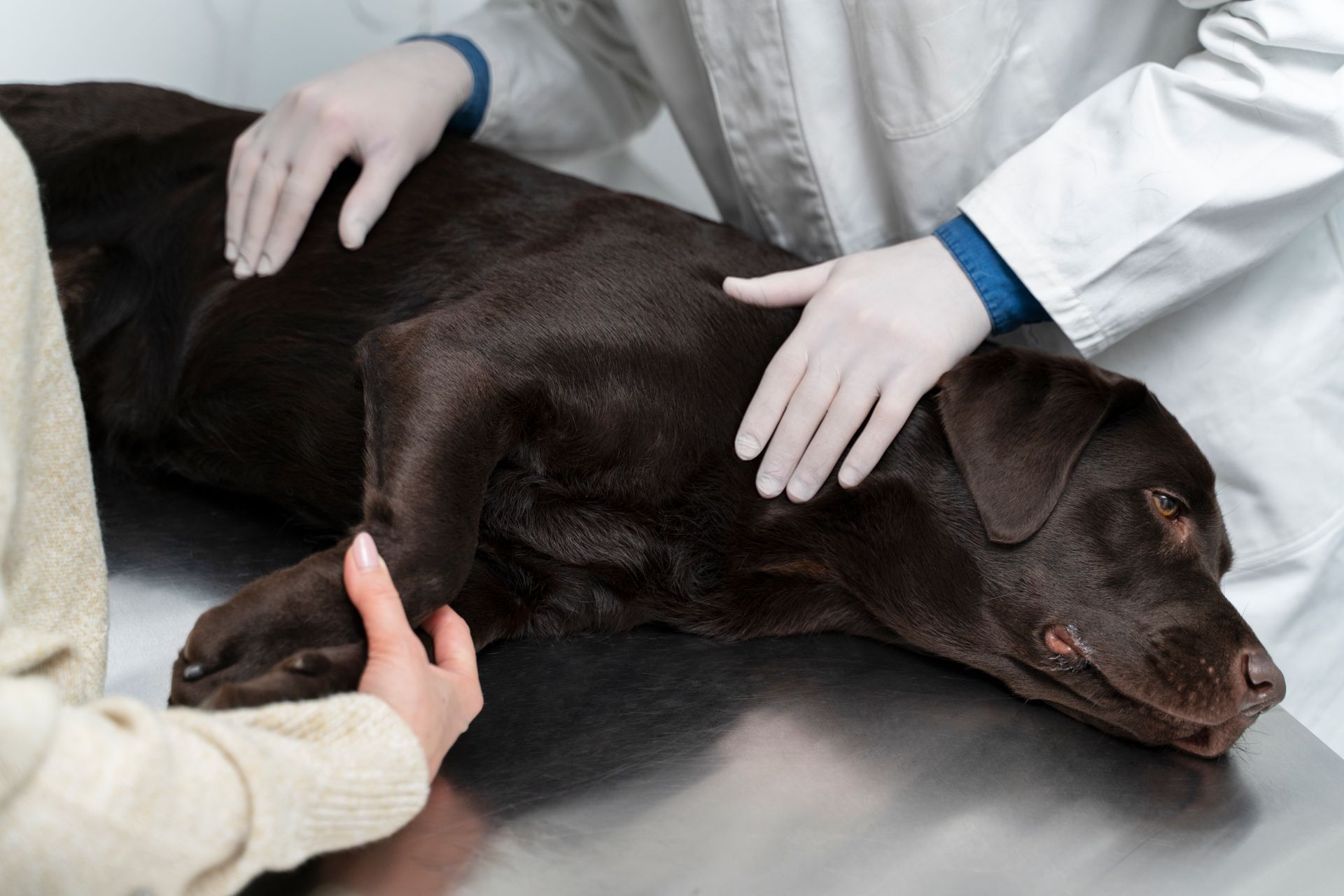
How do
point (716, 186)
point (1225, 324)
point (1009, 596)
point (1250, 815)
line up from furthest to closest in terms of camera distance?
1. point (716, 186)
2. point (1225, 324)
3. point (1009, 596)
4. point (1250, 815)

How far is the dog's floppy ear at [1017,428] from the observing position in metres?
1.29

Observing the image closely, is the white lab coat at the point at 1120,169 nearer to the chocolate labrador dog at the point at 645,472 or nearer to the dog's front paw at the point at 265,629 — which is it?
the chocolate labrador dog at the point at 645,472

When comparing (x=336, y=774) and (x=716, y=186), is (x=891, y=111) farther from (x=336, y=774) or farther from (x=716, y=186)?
(x=336, y=774)

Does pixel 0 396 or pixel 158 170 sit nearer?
pixel 0 396

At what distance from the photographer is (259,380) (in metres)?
1.53

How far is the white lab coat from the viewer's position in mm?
1386

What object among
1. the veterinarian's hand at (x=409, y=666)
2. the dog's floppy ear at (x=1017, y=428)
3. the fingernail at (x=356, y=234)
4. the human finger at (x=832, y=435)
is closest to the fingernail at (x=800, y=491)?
the human finger at (x=832, y=435)

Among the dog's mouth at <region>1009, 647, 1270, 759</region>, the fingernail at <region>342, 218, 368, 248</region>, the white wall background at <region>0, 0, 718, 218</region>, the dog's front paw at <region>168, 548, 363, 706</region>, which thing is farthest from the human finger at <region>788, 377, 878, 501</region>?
the white wall background at <region>0, 0, 718, 218</region>

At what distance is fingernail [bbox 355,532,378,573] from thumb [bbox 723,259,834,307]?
0.56m

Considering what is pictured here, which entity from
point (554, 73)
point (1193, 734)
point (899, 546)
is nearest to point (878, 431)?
point (899, 546)

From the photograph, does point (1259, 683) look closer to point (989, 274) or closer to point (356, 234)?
point (989, 274)

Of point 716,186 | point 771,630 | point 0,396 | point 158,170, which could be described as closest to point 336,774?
point 0,396

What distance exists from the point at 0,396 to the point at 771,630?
0.90 m

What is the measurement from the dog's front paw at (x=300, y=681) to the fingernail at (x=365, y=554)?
0.24ft
